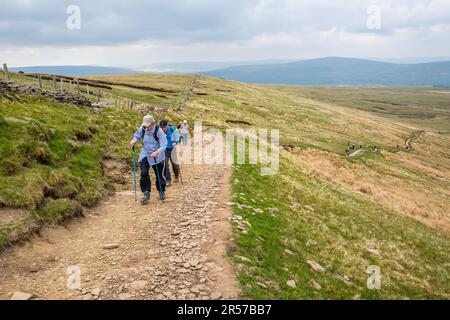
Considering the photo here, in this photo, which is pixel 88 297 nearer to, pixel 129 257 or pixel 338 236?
pixel 129 257

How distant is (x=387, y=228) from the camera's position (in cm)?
2280

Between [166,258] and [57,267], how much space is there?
10.4ft

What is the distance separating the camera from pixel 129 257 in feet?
34.4

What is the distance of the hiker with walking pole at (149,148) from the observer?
14252 millimetres

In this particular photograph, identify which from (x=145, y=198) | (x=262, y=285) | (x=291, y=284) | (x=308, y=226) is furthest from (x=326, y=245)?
(x=145, y=198)

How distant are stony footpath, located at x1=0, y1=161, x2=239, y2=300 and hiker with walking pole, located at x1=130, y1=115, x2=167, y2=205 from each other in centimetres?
114

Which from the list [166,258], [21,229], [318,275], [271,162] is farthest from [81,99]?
[318,275]

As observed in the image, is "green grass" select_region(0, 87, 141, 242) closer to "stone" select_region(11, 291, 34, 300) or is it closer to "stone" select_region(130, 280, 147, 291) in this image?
"stone" select_region(11, 291, 34, 300)

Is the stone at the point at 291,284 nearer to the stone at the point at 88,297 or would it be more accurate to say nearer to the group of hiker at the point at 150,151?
the stone at the point at 88,297

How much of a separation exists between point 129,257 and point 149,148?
5.45 meters

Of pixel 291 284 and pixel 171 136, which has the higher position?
pixel 171 136

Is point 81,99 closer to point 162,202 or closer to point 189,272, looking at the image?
point 162,202

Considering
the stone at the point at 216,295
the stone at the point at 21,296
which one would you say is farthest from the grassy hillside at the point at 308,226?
the stone at the point at 21,296

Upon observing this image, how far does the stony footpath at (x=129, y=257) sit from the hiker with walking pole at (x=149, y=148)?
114 centimetres
